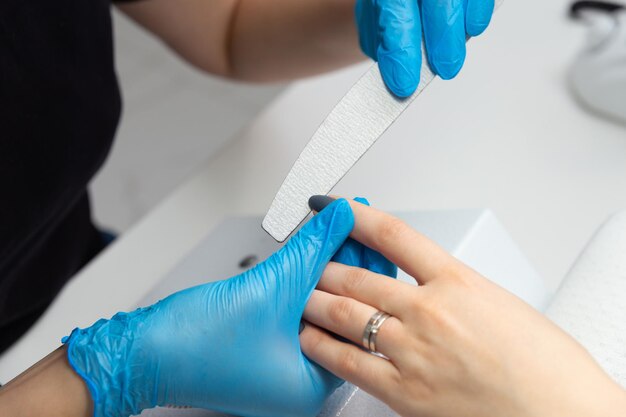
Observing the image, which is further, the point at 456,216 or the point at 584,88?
the point at 584,88

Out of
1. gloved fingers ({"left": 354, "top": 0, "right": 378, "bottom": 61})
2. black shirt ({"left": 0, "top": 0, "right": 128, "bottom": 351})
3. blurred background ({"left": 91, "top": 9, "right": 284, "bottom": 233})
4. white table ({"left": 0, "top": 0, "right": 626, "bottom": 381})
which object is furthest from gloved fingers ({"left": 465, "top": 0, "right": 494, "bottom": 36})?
blurred background ({"left": 91, "top": 9, "right": 284, "bottom": 233})

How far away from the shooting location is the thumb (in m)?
0.63

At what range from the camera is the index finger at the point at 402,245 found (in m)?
0.59

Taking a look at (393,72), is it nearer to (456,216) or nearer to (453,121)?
(456,216)

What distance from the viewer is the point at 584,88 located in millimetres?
1087

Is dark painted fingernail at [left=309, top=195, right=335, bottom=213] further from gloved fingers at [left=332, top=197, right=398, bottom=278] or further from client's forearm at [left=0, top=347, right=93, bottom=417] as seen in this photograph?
client's forearm at [left=0, top=347, right=93, bottom=417]

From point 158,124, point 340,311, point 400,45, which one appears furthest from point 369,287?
point 158,124

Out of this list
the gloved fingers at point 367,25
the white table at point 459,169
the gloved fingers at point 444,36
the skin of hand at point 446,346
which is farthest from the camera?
the white table at point 459,169

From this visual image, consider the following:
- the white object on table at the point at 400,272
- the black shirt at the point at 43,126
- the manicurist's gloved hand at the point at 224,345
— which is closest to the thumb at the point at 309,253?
the manicurist's gloved hand at the point at 224,345

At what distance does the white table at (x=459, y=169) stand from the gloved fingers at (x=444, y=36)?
361mm

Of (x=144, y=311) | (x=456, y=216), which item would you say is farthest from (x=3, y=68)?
(x=456, y=216)

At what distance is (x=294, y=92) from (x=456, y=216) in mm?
576

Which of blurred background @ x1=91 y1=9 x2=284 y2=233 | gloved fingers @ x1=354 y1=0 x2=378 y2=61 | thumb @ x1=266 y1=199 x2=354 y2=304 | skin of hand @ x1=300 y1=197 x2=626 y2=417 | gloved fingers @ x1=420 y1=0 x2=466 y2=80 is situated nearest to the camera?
skin of hand @ x1=300 y1=197 x2=626 y2=417

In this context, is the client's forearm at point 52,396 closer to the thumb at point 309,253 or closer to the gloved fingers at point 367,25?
the thumb at point 309,253
